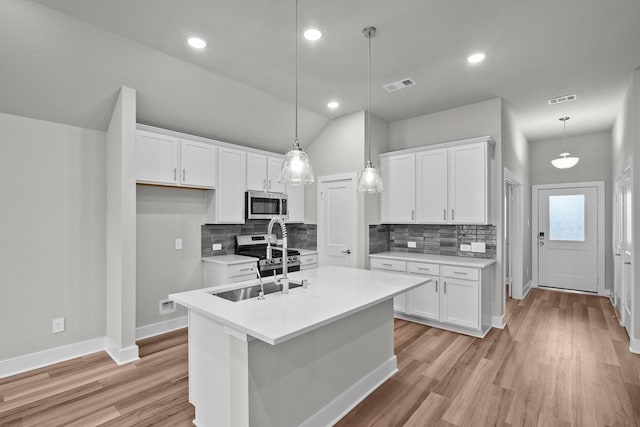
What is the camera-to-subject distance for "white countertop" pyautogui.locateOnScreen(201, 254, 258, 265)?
399 cm

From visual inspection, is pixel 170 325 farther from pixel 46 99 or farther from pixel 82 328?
pixel 46 99

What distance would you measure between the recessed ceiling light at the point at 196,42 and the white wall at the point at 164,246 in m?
1.77

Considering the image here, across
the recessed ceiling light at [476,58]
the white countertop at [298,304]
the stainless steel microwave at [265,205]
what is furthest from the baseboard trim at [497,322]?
the stainless steel microwave at [265,205]

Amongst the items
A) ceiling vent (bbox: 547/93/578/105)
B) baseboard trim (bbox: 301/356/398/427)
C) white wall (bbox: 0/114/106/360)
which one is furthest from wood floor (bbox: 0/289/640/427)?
ceiling vent (bbox: 547/93/578/105)

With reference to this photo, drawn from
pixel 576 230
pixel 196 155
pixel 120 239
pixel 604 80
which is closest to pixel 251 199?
pixel 196 155

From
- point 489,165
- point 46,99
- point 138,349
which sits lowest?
point 138,349

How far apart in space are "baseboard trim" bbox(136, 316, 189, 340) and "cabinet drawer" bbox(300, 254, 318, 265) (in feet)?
5.77

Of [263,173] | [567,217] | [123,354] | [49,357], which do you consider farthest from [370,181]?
[567,217]

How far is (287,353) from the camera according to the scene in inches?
75.8

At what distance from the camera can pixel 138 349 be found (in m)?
3.32

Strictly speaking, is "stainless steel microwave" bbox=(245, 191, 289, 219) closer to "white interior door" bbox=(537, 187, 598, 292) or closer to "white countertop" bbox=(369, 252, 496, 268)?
"white countertop" bbox=(369, 252, 496, 268)

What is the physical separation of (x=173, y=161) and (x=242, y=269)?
1549mm

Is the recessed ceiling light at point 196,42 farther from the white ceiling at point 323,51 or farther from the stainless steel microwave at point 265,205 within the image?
the stainless steel microwave at point 265,205

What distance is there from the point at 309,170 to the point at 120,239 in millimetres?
2132
